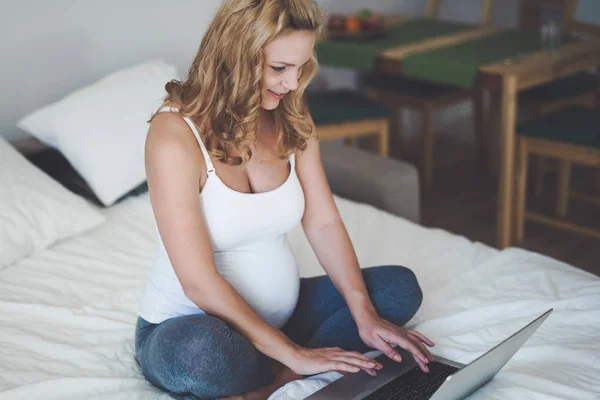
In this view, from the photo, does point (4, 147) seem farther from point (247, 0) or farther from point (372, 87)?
point (372, 87)

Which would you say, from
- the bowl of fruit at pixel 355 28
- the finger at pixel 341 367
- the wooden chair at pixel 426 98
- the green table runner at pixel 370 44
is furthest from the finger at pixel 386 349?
the wooden chair at pixel 426 98

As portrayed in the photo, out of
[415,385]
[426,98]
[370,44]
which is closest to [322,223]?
[415,385]

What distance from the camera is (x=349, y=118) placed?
2.98 meters

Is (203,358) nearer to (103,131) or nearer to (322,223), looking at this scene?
(322,223)

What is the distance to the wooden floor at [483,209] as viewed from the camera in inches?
112

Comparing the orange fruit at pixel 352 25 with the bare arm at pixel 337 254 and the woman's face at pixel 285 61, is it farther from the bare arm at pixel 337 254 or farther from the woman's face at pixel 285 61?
the woman's face at pixel 285 61

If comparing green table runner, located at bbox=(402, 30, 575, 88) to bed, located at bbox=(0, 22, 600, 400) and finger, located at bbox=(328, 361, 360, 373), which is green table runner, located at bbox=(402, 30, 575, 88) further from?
Answer: finger, located at bbox=(328, 361, 360, 373)

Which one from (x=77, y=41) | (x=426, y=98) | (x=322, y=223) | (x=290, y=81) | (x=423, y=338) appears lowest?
(x=426, y=98)

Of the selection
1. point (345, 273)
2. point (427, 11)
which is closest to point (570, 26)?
point (427, 11)

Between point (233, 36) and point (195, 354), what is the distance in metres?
0.56

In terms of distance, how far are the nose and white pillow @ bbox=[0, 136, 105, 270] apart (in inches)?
35.3

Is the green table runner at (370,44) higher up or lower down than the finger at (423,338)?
higher up

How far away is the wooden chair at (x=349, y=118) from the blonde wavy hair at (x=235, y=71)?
4.80 ft

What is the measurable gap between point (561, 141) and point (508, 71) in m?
0.31
